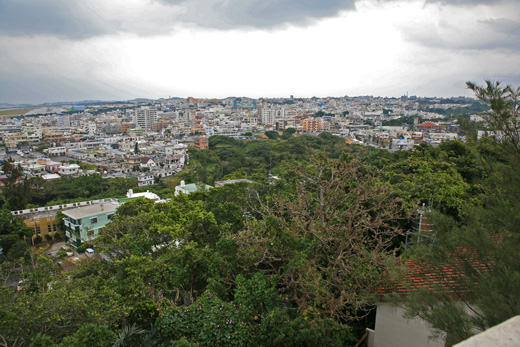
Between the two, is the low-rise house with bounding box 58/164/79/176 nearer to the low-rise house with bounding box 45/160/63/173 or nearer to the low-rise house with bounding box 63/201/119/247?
the low-rise house with bounding box 45/160/63/173

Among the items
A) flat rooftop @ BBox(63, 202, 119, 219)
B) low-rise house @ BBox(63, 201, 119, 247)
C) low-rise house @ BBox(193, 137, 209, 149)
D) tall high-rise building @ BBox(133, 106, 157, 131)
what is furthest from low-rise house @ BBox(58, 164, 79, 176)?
tall high-rise building @ BBox(133, 106, 157, 131)

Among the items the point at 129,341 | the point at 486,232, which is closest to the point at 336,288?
the point at 486,232

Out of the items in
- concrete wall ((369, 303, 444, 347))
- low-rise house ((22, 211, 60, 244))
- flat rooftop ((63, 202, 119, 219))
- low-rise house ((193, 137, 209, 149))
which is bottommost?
low-rise house ((22, 211, 60, 244))

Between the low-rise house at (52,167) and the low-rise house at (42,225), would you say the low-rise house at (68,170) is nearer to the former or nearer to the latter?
the low-rise house at (52,167)

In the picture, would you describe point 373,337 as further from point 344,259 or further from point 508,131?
point 508,131

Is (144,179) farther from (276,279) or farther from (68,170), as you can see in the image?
(276,279)

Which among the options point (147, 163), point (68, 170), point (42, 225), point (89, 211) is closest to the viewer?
point (89, 211)

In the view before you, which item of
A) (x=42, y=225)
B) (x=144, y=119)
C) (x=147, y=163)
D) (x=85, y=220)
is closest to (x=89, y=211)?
(x=85, y=220)

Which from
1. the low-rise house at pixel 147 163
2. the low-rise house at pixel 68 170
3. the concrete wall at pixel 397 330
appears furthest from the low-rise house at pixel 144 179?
the concrete wall at pixel 397 330
